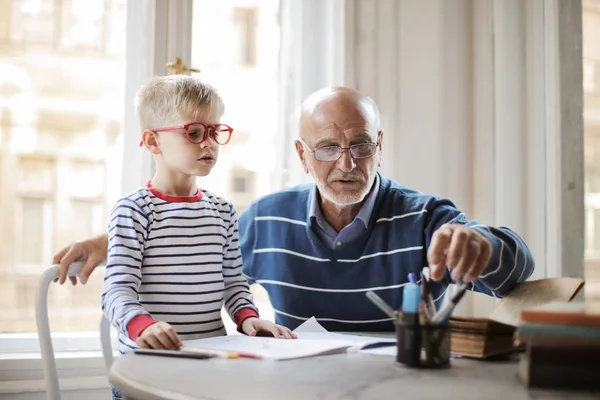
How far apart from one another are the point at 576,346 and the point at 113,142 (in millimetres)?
1886

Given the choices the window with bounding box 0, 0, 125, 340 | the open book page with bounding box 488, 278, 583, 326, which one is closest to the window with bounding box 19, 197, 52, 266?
the window with bounding box 0, 0, 125, 340

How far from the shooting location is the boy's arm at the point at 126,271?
54.1 inches

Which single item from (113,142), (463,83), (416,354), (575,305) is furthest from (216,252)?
(463,83)

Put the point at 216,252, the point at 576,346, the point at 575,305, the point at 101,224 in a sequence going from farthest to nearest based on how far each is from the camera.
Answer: the point at 101,224, the point at 216,252, the point at 575,305, the point at 576,346

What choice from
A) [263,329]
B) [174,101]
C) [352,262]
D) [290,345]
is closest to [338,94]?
[352,262]

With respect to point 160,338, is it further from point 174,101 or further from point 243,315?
point 174,101

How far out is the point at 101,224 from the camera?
248 cm

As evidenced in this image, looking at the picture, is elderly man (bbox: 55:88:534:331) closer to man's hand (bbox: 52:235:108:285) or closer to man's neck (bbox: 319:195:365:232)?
man's neck (bbox: 319:195:365:232)

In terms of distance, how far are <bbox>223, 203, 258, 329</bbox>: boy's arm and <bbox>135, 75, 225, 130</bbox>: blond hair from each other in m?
0.26

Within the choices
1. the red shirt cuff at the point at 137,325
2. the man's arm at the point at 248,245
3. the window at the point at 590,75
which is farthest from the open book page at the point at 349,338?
the window at the point at 590,75

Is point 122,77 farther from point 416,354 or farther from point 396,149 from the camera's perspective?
point 416,354

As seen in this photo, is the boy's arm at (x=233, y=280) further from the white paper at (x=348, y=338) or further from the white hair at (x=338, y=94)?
the white hair at (x=338, y=94)

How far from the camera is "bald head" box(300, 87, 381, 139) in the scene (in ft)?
6.73

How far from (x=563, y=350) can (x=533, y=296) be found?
502 mm
